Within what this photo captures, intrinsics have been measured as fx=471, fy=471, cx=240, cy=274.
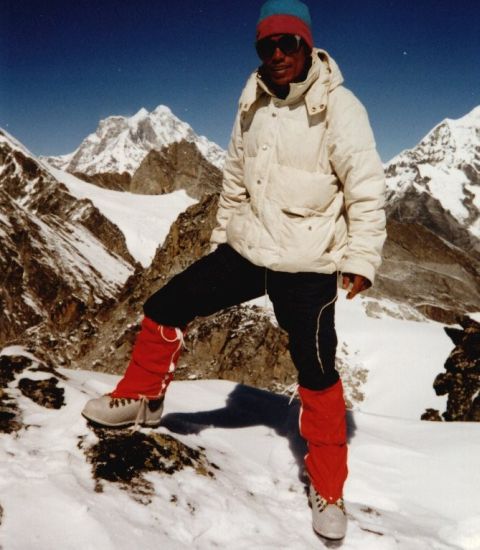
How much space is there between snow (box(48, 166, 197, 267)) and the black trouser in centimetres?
4303

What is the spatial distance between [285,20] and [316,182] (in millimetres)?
983

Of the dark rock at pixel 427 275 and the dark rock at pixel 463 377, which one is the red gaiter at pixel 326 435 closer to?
the dark rock at pixel 463 377

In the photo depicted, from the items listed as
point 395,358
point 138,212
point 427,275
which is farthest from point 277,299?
point 138,212

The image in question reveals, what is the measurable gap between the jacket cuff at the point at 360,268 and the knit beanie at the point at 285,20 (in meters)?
1.36

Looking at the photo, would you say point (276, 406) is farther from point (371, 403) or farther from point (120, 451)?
point (371, 403)

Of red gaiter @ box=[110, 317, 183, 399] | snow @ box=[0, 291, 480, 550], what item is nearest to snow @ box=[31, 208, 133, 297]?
snow @ box=[0, 291, 480, 550]

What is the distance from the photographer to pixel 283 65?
9.45ft

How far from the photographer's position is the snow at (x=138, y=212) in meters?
48.2

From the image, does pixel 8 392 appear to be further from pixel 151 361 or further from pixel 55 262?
pixel 55 262

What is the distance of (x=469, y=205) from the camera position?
552 feet

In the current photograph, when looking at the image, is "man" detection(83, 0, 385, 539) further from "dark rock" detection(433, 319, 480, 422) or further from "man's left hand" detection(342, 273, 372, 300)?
"dark rock" detection(433, 319, 480, 422)

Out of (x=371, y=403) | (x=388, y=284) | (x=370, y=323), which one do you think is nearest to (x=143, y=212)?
(x=388, y=284)

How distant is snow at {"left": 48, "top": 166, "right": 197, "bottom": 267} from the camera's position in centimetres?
4823

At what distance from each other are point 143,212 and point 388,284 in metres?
28.3
